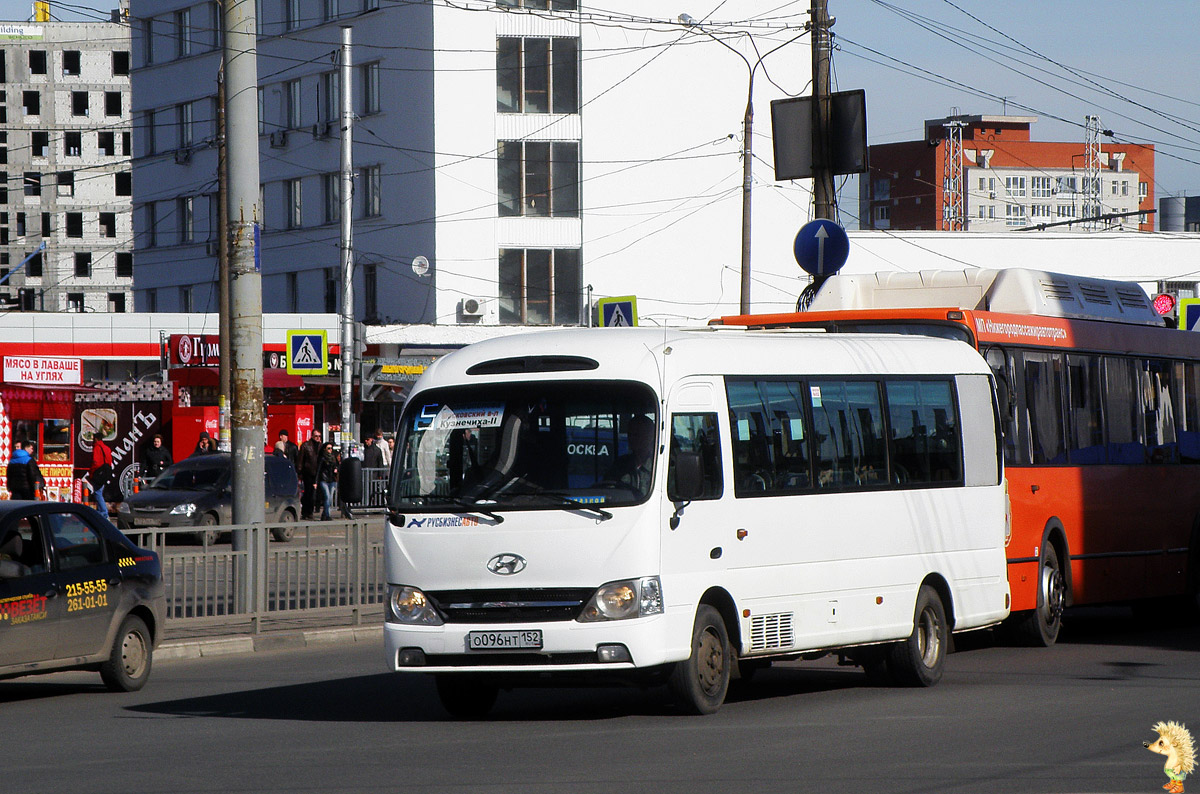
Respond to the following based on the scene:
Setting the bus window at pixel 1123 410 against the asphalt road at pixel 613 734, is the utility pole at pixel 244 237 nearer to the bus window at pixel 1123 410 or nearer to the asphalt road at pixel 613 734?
the asphalt road at pixel 613 734

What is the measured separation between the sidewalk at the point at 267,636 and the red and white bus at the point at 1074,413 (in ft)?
16.5

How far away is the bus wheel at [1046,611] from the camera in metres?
15.1

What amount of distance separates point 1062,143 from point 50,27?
71423mm

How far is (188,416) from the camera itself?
4259 cm

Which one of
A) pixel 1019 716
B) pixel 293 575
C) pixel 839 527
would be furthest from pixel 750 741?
pixel 293 575

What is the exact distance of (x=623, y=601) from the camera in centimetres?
1020

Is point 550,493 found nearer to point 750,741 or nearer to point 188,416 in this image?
point 750,741

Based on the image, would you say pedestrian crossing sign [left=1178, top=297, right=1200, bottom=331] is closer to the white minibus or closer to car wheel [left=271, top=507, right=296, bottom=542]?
car wheel [left=271, top=507, right=296, bottom=542]

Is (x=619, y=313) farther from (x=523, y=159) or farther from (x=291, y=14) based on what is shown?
(x=291, y=14)

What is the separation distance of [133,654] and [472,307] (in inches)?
1536

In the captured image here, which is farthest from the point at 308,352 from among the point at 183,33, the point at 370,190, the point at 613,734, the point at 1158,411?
the point at 183,33

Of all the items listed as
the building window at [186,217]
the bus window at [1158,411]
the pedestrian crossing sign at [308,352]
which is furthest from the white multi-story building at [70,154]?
the bus window at [1158,411]

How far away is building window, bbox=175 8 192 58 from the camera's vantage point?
213 feet

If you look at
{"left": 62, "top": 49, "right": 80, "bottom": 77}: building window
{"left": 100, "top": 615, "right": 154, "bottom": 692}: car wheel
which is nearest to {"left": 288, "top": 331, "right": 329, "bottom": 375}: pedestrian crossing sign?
{"left": 100, "top": 615, "right": 154, "bottom": 692}: car wheel
